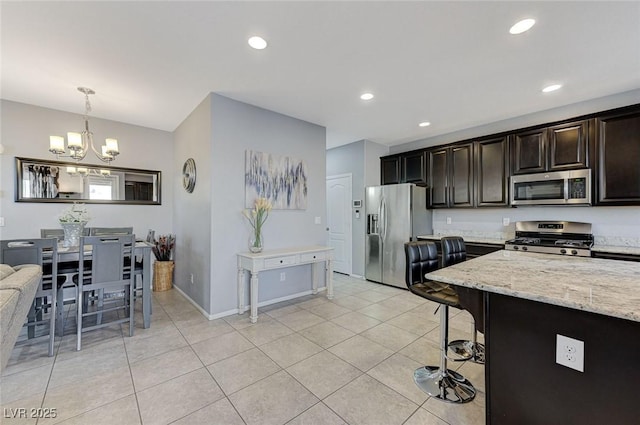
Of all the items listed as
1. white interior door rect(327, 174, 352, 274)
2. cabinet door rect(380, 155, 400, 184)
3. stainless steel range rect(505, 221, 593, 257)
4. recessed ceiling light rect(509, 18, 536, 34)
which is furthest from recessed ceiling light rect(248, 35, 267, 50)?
stainless steel range rect(505, 221, 593, 257)

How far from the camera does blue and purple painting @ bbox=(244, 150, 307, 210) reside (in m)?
3.54

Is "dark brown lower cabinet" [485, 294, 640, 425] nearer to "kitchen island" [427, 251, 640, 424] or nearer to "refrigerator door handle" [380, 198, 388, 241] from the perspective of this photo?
"kitchen island" [427, 251, 640, 424]

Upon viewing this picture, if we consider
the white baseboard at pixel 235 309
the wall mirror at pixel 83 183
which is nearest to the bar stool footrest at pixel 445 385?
the white baseboard at pixel 235 309

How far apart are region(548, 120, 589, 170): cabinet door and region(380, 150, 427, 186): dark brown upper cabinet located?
1.75 meters

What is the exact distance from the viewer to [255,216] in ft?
11.5

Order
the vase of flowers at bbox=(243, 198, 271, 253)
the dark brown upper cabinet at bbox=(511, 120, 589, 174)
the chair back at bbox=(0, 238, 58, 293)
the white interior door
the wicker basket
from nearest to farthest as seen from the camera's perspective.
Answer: the chair back at bbox=(0, 238, 58, 293), the dark brown upper cabinet at bbox=(511, 120, 589, 174), the vase of flowers at bbox=(243, 198, 271, 253), the wicker basket, the white interior door

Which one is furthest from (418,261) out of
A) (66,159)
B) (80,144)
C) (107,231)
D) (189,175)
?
(66,159)

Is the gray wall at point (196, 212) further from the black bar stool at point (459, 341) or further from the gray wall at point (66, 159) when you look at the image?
the black bar stool at point (459, 341)

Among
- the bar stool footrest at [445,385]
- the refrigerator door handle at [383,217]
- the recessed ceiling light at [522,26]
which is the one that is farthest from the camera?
the refrigerator door handle at [383,217]

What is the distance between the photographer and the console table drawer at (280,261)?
10.7 feet

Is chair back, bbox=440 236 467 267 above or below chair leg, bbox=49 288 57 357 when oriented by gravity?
above

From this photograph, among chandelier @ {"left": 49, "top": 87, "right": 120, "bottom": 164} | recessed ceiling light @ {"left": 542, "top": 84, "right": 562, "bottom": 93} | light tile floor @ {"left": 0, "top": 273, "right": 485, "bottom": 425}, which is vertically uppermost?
recessed ceiling light @ {"left": 542, "top": 84, "right": 562, "bottom": 93}

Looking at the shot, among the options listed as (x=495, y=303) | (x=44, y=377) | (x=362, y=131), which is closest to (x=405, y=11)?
(x=495, y=303)

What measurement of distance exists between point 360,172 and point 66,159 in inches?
187
